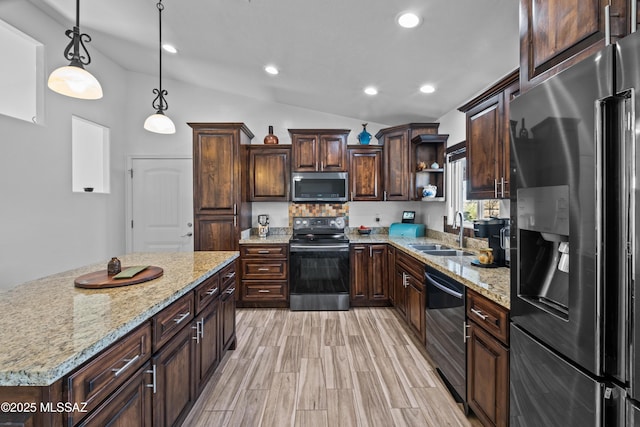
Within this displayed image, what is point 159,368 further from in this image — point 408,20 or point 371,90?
point 371,90

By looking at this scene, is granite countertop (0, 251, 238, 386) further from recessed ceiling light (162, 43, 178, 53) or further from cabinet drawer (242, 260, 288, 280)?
recessed ceiling light (162, 43, 178, 53)

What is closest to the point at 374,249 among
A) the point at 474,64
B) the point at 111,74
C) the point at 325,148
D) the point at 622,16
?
the point at 325,148

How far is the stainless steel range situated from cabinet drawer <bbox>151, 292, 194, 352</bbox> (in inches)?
77.2

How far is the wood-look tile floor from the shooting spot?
1.83 meters

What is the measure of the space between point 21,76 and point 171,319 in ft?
11.0

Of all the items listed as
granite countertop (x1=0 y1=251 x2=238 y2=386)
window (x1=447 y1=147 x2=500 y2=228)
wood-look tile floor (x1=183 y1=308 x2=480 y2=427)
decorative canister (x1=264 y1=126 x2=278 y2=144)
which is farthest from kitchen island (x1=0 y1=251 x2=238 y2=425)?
window (x1=447 y1=147 x2=500 y2=228)

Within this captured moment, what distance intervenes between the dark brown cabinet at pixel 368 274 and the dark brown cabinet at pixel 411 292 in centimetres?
28

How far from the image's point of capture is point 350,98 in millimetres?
3570

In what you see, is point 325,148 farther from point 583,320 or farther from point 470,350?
point 583,320

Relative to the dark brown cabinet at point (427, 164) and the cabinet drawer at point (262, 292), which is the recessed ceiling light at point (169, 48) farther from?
the dark brown cabinet at point (427, 164)

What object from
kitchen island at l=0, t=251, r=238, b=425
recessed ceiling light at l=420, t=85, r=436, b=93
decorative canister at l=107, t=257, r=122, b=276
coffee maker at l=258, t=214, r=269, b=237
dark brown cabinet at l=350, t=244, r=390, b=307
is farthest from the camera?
coffee maker at l=258, t=214, r=269, b=237

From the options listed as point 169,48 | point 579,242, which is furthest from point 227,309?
point 169,48

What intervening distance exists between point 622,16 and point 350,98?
2.87 meters

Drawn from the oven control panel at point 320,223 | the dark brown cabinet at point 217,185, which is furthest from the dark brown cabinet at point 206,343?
the oven control panel at point 320,223
